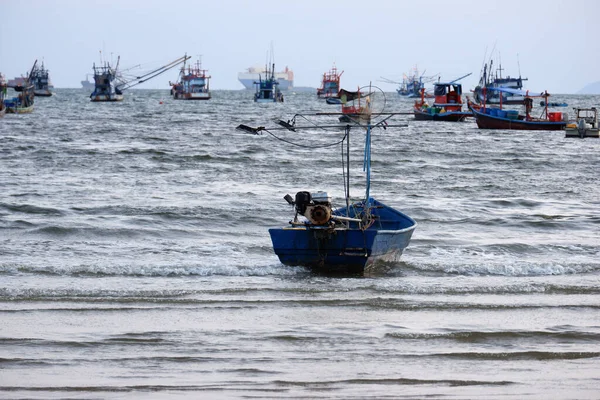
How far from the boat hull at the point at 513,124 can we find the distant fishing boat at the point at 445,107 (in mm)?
8625

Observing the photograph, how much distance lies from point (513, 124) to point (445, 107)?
1443 centimetres

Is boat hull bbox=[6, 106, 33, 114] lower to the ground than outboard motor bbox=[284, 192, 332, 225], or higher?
higher

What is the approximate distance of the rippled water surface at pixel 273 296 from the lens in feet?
27.8

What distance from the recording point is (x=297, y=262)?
45.5ft

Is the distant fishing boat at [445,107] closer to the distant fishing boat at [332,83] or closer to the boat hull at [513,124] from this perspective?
the boat hull at [513,124]

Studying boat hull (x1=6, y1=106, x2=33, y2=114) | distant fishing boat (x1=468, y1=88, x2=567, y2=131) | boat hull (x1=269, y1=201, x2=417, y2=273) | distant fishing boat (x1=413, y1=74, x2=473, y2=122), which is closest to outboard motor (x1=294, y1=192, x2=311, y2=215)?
boat hull (x1=269, y1=201, x2=417, y2=273)

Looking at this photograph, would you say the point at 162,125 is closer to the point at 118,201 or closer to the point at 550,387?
the point at 118,201

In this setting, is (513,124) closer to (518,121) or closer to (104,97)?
(518,121)

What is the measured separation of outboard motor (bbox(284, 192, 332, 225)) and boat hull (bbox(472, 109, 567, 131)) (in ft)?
143

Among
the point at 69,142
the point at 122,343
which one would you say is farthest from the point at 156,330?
the point at 69,142

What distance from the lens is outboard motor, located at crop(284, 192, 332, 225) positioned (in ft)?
44.0

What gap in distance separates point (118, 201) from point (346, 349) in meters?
14.6

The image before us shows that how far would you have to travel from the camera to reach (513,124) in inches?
2232

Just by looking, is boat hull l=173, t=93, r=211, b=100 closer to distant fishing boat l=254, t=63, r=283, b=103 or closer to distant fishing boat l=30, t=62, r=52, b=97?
distant fishing boat l=254, t=63, r=283, b=103
